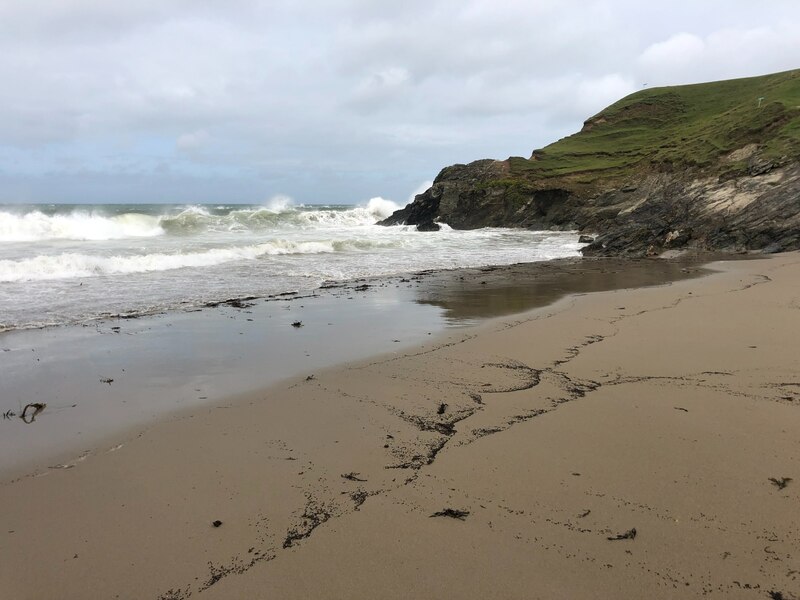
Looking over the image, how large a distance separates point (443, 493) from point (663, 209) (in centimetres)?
2674

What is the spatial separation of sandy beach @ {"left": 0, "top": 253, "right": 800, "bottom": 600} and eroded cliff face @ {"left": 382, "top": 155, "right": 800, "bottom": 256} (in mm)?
17834

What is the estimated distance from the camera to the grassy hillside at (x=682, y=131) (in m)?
26.8

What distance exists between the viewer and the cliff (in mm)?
21891

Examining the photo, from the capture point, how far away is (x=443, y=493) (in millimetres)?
3328

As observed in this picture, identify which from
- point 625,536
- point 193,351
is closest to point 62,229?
point 193,351

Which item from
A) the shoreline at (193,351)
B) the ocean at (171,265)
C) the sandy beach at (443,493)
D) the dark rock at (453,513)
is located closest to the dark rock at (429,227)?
the ocean at (171,265)

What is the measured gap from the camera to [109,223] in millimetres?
33469

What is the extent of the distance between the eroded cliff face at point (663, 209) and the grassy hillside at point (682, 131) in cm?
119

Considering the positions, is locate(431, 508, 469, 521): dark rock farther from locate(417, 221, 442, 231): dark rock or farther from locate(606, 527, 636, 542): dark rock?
locate(417, 221, 442, 231): dark rock

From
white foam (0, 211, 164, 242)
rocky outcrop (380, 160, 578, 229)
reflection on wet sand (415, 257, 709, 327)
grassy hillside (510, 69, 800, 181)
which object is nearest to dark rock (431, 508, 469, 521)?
reflection on wet sand (415, 257, 709, 327)

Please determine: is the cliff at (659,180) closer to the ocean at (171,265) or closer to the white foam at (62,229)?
the ocean at (171,265)

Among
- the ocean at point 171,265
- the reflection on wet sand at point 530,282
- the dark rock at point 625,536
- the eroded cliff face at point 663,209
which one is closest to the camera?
the dark rock at point 625,536

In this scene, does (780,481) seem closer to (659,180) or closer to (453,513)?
(453,513)

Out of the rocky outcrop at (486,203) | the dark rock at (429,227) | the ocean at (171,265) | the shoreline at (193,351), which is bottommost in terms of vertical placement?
the shoreline at (193,351)
